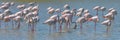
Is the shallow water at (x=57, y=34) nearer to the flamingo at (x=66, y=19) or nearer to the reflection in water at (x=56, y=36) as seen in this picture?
the reflection in water at (x=56, y=36)

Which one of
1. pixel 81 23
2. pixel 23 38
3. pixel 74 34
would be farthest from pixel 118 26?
pixel 23 38

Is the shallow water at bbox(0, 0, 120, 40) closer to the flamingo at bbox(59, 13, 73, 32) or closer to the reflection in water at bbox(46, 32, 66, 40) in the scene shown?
the reflection in water at bbox(46, 32, 66, 40)

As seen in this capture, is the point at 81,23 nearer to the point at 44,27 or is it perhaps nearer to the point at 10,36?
the point at 44,27

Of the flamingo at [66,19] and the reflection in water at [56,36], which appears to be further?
the flamingo at [66,19]

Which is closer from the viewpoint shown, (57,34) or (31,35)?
(31,35)

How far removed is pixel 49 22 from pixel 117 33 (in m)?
2.59

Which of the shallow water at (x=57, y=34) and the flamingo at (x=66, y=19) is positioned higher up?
the flamingo at (x=66, y=19)

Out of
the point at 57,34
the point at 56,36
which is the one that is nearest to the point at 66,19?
the point at 57,34

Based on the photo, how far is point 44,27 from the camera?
70.4 feet

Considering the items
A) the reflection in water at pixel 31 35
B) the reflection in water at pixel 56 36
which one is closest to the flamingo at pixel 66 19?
the reflection in water at pixel 56 36

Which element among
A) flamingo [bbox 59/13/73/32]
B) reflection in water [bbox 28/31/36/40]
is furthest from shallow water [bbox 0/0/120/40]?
flamingo [bbox 59/13/73/32]

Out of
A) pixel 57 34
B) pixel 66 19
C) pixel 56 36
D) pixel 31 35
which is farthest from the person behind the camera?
pixel 66 19

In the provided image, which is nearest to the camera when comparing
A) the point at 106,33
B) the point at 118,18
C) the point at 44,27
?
the point at 106,33

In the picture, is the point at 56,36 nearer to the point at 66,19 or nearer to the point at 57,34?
the point at 57,34
